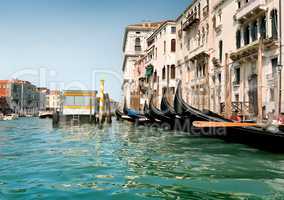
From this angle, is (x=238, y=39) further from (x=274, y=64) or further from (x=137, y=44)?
(x=137, y=44)

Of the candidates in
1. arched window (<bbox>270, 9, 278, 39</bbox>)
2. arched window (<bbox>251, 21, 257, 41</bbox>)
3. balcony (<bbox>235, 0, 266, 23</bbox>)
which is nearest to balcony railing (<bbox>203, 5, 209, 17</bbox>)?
balcony (<bbox>235, 0, 266, 23</bbox>)

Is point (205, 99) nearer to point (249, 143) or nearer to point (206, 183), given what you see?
point (249, 143)

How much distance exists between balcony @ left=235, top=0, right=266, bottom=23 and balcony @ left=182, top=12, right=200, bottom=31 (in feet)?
19.9

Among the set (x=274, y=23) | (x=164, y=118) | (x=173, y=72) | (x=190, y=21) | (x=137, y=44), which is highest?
(x=137, y=44)

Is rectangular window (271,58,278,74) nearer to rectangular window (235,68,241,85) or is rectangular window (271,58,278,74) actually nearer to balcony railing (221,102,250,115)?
balcony railing (221,102,250,115)

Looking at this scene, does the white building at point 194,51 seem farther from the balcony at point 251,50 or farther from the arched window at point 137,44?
the arched window at point 137,44

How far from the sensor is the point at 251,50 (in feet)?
50.6

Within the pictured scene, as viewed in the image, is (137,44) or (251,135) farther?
(137,44)

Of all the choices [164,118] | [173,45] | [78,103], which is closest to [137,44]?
[173,45]

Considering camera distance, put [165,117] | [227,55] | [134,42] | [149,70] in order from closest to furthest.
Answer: [227,55]
[165,117]
[149,70]
[134,42]

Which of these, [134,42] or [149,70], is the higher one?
[134,42]

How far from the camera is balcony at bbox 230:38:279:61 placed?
13.9 meters

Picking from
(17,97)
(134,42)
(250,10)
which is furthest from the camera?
(17,97)

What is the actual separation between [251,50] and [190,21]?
8853 mm
